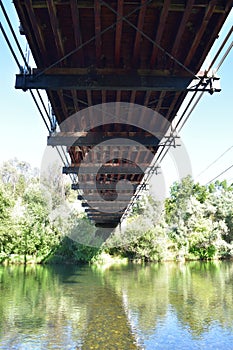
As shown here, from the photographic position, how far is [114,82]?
457 cm

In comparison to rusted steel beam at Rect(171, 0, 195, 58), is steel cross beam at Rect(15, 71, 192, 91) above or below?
below

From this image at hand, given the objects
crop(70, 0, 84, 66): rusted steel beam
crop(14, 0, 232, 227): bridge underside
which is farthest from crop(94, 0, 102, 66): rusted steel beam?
crop(70, 0, 84, 66): rusted steel beam

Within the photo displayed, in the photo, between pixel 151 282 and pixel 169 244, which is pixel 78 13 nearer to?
pixel 151 282

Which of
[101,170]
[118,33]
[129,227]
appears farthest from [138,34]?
[129,227]

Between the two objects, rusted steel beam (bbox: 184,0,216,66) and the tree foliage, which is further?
the tree foliage

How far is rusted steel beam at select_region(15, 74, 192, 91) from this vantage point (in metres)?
4.53

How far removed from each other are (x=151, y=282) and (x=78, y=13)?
14.4m

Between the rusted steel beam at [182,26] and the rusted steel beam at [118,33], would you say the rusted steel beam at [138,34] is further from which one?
the rusted steel beam at [182,26]

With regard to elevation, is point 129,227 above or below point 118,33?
below

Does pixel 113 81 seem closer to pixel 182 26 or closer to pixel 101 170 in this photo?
pixel 182 26

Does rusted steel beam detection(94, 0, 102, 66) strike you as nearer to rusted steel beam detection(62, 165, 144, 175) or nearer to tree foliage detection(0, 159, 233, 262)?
rusted steel beam detection(62, 165, 144, 175)

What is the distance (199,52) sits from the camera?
4.23 m

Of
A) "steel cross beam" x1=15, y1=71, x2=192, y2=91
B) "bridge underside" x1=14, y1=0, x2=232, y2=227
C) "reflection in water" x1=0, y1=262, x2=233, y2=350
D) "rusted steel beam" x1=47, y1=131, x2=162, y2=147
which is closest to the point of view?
"bridge underside" x1=14, y1=0, x2=232, y2=227

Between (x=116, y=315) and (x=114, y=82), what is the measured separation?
7399 mm
